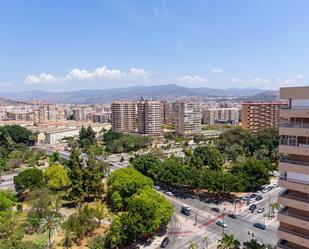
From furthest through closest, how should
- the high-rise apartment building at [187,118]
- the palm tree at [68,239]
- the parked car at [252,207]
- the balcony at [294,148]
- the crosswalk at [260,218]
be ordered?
the high-rise apartment building at [187,118], the parked car at [252,207], the crosswalk at [260,218], the palm tree at [68,239], the balcony at [294,148]

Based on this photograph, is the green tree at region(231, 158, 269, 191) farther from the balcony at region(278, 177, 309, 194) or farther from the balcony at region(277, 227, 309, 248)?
the balcony at region(278, 177, 309, 194)

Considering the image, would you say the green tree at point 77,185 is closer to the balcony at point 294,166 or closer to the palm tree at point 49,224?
the palm tree at point 49,224

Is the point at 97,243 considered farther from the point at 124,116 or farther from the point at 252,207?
the point at 124,116

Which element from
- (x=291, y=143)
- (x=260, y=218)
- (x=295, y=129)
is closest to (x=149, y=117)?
(x=260, y=218)

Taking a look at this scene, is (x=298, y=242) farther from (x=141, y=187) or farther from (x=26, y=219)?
(x=26, y=219)

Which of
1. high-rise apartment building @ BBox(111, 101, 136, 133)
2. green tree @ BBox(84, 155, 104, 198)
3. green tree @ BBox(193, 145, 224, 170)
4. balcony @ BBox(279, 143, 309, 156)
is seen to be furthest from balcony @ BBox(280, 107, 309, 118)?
high-rise apartment building @ BBox(111, 101, 136, 133)

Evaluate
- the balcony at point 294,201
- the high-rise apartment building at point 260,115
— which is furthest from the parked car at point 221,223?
the high-rise apartment building at point 260,115
